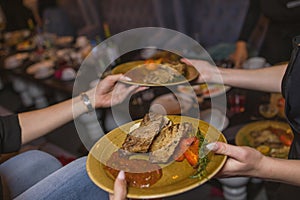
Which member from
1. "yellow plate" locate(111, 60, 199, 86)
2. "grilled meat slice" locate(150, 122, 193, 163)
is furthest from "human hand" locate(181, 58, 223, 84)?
"grilled meat slice" locate(150, 122, 193, 163)

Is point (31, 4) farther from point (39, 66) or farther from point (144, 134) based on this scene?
point (144, 134)

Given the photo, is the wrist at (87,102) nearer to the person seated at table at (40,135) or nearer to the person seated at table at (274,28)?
the person seated at table at (40,135)

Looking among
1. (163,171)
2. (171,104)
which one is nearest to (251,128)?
(171,104)

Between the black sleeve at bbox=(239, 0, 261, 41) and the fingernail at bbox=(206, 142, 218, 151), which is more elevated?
the fingernail at bbox=(206, 142, 218, 151)

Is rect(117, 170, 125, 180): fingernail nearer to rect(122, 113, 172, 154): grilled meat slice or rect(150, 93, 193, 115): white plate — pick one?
rect(122, 113, 172, 154): grilled meat slice


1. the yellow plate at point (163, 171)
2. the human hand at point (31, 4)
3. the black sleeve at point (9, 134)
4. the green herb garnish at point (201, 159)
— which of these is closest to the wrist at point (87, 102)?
the black sleeve at point (9, 134)

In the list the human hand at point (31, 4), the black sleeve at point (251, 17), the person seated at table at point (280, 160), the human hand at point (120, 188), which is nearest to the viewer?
the human hand at point (120, 188)
